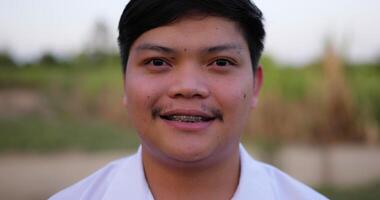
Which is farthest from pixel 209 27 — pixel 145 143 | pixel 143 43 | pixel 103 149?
pixel 103 149

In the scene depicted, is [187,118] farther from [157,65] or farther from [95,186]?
[95,186]

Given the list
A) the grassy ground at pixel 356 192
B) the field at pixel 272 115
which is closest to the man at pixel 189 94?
the grassy ground at pixel 356 192

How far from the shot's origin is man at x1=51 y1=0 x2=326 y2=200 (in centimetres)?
153

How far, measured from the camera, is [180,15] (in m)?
1.55

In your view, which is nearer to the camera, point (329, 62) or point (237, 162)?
point (237, 162)

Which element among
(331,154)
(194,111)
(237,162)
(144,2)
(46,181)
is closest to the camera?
(194,111)

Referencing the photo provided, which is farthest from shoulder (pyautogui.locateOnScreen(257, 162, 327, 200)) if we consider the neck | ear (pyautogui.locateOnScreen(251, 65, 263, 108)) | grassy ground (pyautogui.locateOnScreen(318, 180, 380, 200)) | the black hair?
grassy ground (pyautogui.locateOnScreen(318, 180, 380, 200))

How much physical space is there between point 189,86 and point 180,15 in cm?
23

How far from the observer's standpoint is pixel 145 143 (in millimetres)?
1649

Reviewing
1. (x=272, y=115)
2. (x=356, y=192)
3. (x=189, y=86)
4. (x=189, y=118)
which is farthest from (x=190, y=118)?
(x=272, y=115)

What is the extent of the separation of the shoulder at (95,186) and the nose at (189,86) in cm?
42

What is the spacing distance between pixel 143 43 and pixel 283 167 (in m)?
3.60

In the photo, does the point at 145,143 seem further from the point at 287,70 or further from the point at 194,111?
the point at 287,70

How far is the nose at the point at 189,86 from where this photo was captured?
1.49m
